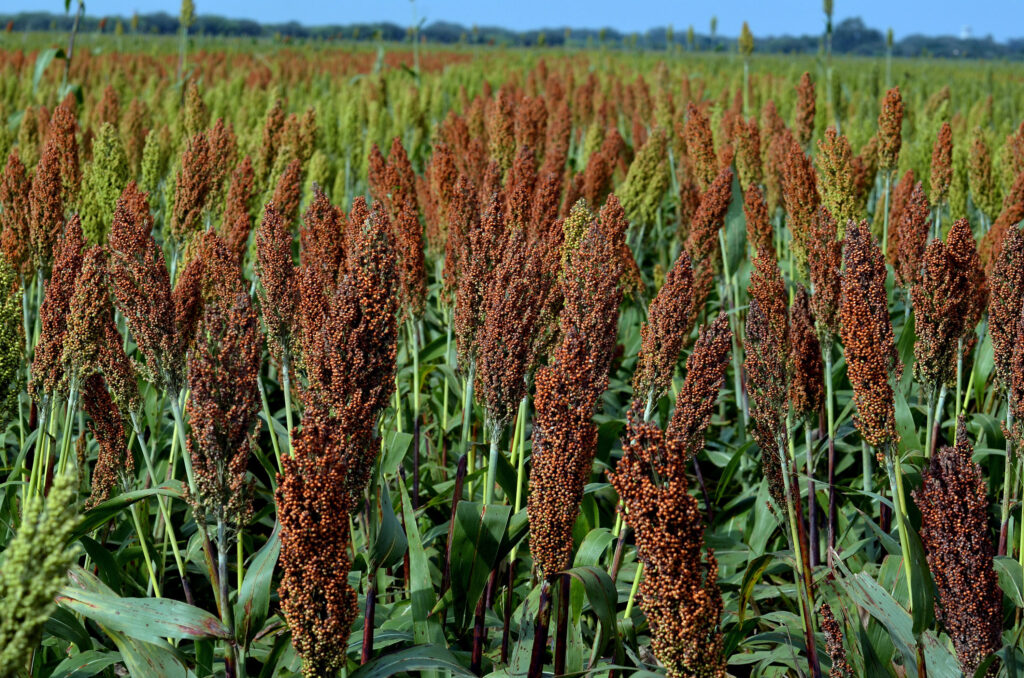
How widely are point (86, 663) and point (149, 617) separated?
75 centimetres

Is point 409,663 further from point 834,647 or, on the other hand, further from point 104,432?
point 104,432

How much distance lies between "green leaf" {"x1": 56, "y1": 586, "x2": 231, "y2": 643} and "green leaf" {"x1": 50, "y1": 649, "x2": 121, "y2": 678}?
634mm

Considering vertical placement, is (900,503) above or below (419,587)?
above

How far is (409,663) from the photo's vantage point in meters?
2.11

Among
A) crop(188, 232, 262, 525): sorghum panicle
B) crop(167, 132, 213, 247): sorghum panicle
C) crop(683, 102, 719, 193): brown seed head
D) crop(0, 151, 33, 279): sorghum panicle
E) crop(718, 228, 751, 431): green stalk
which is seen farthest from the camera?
crop(683, 102, 719, 193): brown seed head

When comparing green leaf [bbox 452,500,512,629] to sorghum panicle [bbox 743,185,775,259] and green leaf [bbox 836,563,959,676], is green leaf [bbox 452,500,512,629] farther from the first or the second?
sorghum panicle [bbox 743,185,775,259]

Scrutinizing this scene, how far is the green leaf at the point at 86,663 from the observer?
2396 mm

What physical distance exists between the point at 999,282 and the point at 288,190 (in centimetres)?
261

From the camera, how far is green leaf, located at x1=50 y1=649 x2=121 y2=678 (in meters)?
2.40

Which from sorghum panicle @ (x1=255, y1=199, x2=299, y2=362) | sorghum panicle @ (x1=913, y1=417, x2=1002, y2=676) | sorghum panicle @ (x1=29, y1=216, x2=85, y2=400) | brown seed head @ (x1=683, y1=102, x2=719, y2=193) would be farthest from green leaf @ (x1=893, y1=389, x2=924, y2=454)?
sorghum panicle @ (x1=29, y1=216, x2=85, y2=400)

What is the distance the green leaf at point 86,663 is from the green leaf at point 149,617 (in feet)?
2.08

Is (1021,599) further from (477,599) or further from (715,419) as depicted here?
(715,419)

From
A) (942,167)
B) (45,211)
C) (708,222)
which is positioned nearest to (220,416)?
(45,211)

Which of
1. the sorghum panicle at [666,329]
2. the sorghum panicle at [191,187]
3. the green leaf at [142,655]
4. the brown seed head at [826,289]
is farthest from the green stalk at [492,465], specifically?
the sorghum panicle at [191,187]
